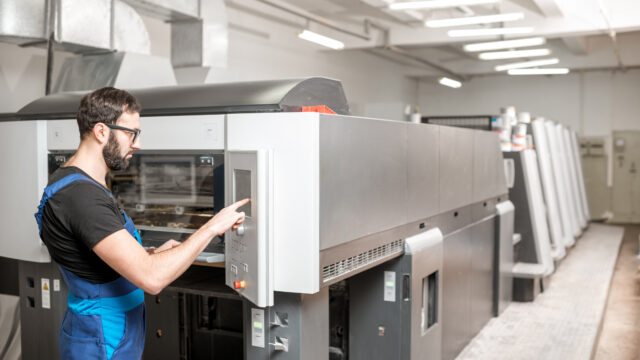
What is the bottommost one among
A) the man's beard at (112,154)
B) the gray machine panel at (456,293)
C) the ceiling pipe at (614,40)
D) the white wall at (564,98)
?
the gray machine panel at (456,293)

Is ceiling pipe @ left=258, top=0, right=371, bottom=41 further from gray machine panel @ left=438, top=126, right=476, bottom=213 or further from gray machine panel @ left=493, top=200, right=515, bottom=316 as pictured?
gray machine panel @ left=438, top=126, right=476, bottom=213

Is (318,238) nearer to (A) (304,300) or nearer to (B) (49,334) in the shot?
(A) (304,300)

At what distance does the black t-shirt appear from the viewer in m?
1.59

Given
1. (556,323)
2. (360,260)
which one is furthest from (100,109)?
(556,323)

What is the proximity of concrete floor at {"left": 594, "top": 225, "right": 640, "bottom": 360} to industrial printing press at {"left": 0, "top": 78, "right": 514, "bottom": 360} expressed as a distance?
1.14 metres

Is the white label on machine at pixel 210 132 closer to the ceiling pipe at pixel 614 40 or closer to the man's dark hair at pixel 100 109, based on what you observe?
the man's dark hair at pixel 100 109

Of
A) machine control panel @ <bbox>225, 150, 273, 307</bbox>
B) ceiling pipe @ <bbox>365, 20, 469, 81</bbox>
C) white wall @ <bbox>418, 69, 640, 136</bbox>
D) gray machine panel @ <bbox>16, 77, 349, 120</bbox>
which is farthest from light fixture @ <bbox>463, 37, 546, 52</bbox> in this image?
machine control panel @ <bbox>225, 150, 273, 307</bbox>

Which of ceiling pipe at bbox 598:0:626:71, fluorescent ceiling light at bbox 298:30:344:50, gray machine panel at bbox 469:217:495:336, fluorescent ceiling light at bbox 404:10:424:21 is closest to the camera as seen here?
gray machine panel at bbox 469:217:495:336

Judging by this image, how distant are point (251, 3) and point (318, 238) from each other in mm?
6015

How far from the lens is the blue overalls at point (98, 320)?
5.78ft

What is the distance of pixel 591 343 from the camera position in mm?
3920

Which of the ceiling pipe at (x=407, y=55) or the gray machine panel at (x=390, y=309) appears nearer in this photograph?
the gray machine panel at (x=390, y=309)

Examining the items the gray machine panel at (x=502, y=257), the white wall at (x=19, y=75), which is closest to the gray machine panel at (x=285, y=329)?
the gray machine panel at (x=502, y=257)

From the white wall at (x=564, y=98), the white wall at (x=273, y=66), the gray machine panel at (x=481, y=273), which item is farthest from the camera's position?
the white wall at (x=564, y=98)
